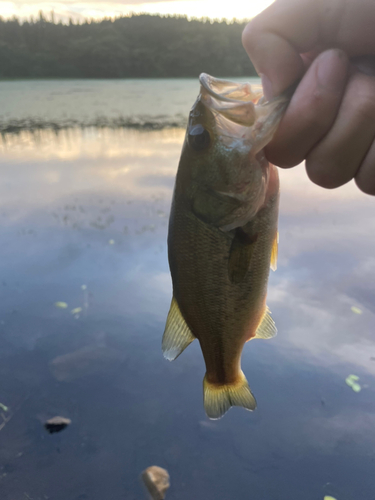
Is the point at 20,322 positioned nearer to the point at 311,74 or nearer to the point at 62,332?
the point at 62,332

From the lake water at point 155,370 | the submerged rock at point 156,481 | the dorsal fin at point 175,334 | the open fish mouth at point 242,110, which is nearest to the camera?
the open fish mouth at point 242,110

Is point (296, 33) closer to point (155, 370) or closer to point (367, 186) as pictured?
point (367, 186)

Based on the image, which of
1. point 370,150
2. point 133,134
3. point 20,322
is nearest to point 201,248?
point 370,150

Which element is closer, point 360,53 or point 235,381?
point 360,53

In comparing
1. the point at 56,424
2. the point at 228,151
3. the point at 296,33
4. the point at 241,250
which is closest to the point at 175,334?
the point at 241,250

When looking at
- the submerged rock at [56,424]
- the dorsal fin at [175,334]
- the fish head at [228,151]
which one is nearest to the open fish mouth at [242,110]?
the fish head at [228,151]

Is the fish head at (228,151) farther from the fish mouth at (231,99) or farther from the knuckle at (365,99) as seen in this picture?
the knuckle at (365,99)
